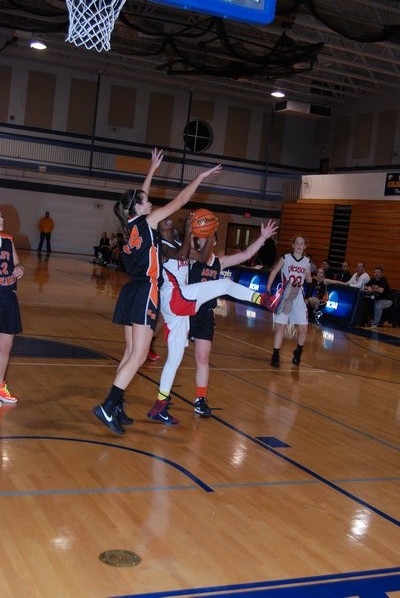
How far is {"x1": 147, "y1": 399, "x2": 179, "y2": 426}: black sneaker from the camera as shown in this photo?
6.18 meters

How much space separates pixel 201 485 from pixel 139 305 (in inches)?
57.2

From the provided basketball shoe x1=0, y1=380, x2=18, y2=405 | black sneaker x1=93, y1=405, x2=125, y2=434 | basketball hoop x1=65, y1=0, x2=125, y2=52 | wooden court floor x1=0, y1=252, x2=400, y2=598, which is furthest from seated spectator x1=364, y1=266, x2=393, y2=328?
black sneaker x1=93, y1=405, x2=125, y2=434

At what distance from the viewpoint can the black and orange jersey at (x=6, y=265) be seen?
19.5ft

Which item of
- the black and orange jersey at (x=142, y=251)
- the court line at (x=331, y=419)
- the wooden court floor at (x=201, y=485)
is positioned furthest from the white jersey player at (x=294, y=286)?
the black and orange jersey at (x=142, y=251)

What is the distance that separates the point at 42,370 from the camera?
7.81m

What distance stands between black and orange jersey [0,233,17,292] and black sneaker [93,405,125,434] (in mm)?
1274

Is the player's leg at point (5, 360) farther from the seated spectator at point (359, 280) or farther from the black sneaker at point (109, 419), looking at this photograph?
the seated spectator at point (359, 280)

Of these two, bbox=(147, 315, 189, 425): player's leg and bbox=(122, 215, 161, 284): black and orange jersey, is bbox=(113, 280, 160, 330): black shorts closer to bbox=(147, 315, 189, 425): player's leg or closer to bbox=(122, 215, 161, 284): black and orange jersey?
bbox=(122, 215, 161, 284): black and orange jersey

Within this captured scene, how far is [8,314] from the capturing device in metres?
5.98

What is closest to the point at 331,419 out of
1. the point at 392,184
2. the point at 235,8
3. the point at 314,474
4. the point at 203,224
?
the point at 314,474

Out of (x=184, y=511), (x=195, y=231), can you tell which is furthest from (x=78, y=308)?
(x=184, y=511)

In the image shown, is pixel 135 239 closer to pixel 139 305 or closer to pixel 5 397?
pixel 139 305

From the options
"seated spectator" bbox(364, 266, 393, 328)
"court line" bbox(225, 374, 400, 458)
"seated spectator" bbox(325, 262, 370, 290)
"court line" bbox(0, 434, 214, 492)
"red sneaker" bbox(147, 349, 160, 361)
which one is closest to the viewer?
"court line" bbox(0, 434, 214, 492)

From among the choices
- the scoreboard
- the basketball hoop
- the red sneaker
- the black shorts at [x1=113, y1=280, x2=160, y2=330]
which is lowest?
the red sneaker
